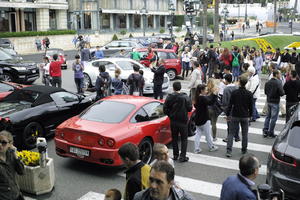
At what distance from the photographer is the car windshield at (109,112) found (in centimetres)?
806

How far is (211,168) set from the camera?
27.2 feet

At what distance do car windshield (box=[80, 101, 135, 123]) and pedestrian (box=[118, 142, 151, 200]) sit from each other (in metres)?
3.68

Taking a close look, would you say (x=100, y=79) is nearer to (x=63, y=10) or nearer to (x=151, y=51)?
(x=151, y=51)

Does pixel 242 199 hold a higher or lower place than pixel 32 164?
higher

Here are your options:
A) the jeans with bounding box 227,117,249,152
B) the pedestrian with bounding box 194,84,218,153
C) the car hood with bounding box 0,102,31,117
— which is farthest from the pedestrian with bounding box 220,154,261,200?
the car hood with bounding box 0,102,31,117

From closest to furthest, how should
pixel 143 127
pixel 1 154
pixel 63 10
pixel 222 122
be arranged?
pixel 1 154 → pixel 143 127 → pixel 222 122 → pixel 63 10

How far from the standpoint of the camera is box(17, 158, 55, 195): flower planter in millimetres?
6852

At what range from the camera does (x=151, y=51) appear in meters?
19.2

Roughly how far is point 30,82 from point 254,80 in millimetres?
12080

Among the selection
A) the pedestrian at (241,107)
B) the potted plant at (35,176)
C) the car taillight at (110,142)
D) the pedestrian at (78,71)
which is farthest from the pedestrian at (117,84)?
the potted plant at (35,176)

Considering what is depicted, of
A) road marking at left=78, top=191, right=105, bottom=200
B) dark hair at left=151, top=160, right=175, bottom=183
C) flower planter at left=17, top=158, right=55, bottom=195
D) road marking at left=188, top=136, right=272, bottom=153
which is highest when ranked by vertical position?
dark hair at left=151, top=160, right=175, bottom=183

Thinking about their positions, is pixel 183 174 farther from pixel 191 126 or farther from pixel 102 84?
pixel 102 84

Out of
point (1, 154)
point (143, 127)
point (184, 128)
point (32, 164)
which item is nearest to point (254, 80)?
point (184, 128)

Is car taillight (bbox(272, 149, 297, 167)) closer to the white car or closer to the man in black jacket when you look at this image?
the man in black jacket
